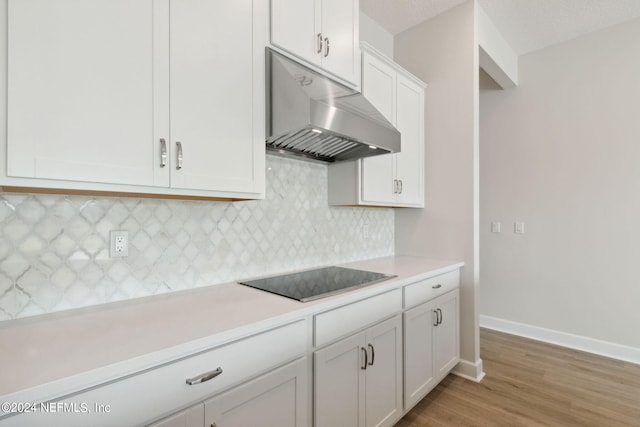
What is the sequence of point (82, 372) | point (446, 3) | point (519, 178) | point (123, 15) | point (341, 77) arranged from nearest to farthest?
point (82, 372)
point (123, 15)
point (341, 77)
point (446, 3)
point (519, 178)

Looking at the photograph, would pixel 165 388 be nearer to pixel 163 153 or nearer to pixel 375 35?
pixel 163 153

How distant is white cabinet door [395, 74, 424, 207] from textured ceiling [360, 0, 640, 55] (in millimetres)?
616

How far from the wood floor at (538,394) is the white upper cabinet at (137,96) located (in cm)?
188

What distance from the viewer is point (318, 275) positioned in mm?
1883

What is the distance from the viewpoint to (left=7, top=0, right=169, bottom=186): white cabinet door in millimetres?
875

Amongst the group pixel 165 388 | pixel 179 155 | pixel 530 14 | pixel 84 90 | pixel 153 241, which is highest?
pixel 530 14

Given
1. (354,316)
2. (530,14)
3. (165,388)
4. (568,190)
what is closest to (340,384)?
(354,316)

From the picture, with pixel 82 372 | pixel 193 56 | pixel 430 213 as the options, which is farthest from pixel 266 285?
pixel 430 213

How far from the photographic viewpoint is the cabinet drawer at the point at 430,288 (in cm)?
188

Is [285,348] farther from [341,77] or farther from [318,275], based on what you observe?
[341,77]

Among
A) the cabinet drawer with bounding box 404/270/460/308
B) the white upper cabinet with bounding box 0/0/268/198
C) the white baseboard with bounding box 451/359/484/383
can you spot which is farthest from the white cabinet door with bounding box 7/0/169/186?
the white baseboard with bounding box 451/359/484/383

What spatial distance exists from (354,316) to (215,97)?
1144 millimetres

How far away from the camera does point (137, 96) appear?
1.08m

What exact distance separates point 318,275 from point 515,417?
1.53 meters
